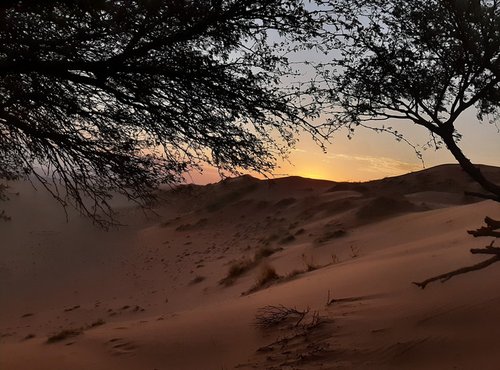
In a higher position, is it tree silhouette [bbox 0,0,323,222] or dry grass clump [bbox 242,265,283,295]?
tree silhouette [bbox 0,0,323,222]

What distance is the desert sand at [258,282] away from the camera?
6.47m

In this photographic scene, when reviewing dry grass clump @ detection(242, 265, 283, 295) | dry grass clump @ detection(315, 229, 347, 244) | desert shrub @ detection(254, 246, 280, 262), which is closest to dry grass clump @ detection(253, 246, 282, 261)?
desert shrub @ detection(254, 246, 280, 262)

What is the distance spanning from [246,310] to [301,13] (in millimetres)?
5303

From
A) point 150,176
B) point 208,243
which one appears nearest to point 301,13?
point 150,176

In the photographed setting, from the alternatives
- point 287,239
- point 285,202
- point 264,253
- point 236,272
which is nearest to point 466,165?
point 236,272

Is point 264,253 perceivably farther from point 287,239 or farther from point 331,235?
point 287,239

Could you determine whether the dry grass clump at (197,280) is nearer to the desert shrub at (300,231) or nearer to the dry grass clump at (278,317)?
the desert shrub at (300,231)

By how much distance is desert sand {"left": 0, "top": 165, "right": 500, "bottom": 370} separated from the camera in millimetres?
6469

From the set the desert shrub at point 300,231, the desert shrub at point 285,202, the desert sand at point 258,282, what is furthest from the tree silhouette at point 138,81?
the desert shrub at point 285,202

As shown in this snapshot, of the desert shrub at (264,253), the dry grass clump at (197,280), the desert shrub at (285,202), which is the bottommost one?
the dry grass clump at (197,280)

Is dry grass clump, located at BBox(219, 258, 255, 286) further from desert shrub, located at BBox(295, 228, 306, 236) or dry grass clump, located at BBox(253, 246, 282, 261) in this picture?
desert shrub, located at BBox(295, 228, 306, 236)

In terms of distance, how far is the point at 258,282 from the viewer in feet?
46.3

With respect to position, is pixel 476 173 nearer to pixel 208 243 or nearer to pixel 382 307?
pixel 382 307

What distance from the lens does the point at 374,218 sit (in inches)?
906
